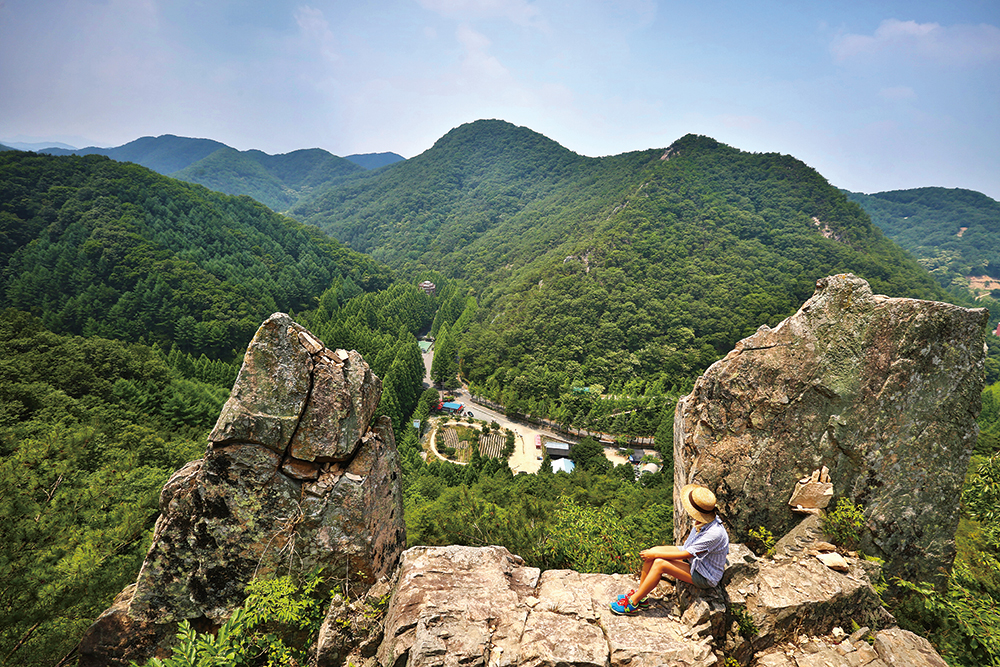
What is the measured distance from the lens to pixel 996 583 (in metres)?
8.49

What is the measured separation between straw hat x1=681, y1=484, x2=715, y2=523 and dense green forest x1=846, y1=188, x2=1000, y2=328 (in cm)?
13947

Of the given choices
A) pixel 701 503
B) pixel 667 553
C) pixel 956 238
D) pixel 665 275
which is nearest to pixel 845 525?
pixel 701 503

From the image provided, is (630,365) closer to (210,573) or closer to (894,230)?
→ (210,573)

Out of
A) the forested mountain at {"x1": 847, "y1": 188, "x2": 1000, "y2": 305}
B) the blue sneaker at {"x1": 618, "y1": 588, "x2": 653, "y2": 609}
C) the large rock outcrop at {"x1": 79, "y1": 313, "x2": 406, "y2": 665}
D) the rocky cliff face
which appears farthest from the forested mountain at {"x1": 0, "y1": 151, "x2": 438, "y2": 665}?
the forested mountain at {"x1": 847, "y1": 188, "x2": 1000, "y2": 305}

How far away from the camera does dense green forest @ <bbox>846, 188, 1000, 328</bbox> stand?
122 meters

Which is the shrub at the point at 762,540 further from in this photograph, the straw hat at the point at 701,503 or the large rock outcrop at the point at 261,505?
the large rock outcrop at the point at 261,505

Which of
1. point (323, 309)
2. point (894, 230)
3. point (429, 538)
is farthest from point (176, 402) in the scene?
point (894, 230)

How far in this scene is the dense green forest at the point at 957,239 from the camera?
12162 cm

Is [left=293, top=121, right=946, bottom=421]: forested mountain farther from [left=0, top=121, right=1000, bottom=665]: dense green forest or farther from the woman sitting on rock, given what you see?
the woman sitting on rock

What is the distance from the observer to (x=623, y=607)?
6176 millimetres

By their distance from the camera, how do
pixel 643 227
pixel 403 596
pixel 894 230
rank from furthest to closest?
pixel 894 230 → pixel 643 227 → pixel 403 596

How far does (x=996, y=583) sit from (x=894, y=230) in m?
261

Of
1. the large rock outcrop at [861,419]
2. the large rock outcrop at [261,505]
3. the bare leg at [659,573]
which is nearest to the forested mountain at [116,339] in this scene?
the large rock outcrop at [261,505]

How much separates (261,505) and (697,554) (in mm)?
7442
